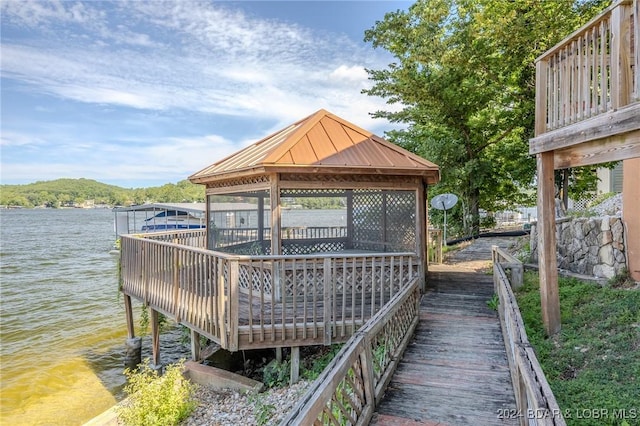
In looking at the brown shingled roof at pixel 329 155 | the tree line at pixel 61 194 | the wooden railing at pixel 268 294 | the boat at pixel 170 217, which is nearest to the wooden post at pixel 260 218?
the brown shingled roof at pixel 329 155

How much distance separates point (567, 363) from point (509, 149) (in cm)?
1194

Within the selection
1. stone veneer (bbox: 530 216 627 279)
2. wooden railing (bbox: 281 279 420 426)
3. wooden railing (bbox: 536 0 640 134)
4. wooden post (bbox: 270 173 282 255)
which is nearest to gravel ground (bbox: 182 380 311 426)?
wooden railing (bbox: 281 279 420 426)

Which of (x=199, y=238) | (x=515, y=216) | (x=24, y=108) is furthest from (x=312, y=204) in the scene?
(x=24, y=108)

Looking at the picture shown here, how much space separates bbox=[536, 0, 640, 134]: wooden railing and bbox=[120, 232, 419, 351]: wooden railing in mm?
3078

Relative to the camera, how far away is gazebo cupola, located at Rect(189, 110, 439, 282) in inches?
253

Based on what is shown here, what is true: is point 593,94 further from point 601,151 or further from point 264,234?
point 264,234

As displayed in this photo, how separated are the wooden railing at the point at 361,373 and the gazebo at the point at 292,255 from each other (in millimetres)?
818

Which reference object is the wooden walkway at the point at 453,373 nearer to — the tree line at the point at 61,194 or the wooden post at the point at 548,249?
the wooden post at the point at 548,249

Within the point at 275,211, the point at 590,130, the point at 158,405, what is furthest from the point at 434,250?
the point at 158,405

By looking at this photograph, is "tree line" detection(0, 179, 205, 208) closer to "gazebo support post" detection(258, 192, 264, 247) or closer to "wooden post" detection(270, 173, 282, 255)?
"gazebo support post" detection(258, 192, 264, 247)

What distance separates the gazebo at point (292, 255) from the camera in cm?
522

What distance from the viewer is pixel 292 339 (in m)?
5.22

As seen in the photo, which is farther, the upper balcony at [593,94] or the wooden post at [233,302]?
the wooden post at [233,302]

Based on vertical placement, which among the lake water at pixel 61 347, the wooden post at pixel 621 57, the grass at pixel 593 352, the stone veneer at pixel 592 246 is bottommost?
the lake water at pixel 61 347
